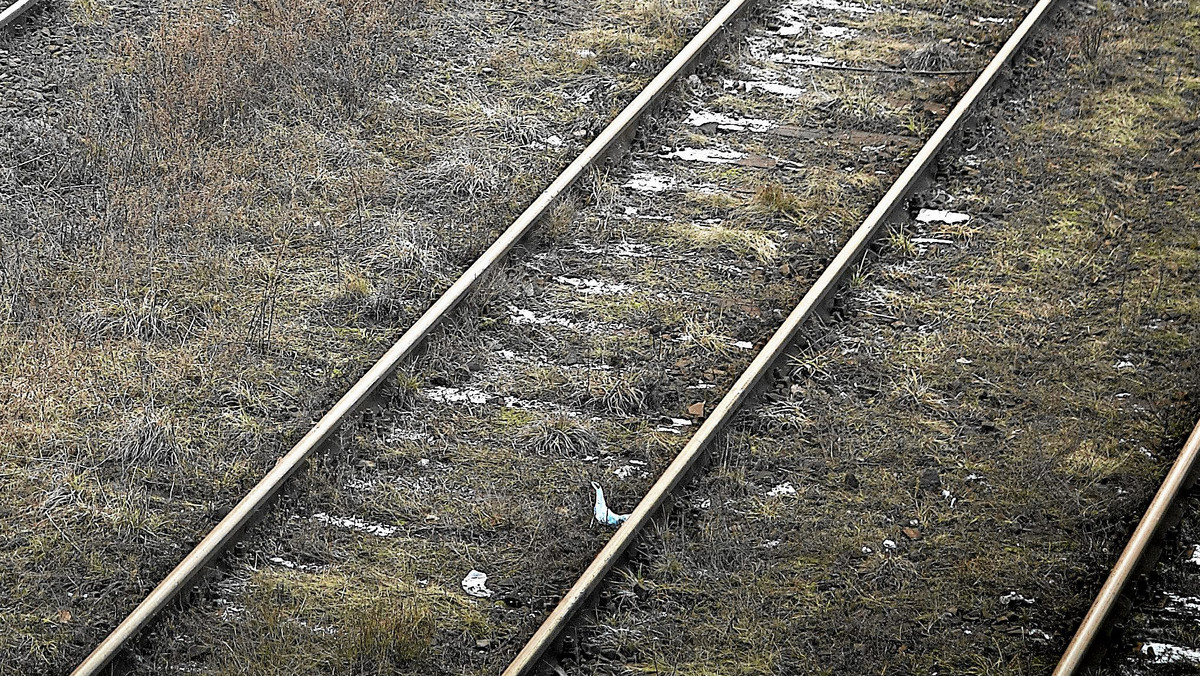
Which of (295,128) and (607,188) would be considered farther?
(295,128)

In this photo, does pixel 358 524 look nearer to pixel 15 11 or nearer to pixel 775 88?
pixel 775 88

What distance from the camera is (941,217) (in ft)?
26.9

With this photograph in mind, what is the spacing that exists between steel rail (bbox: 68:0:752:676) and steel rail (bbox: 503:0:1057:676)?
5.18 ft

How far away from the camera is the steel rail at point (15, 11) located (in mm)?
10172

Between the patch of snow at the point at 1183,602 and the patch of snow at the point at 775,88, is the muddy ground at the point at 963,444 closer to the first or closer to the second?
the patch of snow at the point at 1183,602

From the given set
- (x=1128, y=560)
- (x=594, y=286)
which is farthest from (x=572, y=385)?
(x=1128, y=560)

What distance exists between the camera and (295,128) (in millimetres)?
8977

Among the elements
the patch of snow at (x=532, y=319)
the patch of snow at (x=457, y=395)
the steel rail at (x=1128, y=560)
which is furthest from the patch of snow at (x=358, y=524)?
the steel rail at (x=1128, y=560)

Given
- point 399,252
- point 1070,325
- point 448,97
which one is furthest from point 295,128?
point 1070,325

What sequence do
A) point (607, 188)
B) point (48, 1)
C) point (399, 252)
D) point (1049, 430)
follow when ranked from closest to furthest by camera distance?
1. point (1049, 430)
2. point (399, 252)
3. point (607, 188)
4. point (48, 1)

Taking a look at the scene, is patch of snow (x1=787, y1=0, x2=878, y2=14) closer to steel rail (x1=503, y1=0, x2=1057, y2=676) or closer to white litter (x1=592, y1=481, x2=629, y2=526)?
steel rail (x1=503, y1=0, x2=1057, y2=676)

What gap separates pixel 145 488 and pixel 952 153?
5.90 meters

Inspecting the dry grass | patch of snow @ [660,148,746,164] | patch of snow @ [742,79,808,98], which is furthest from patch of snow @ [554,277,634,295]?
patch of snow @ [742,79,808,98]

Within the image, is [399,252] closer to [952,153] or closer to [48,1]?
[952,153]
